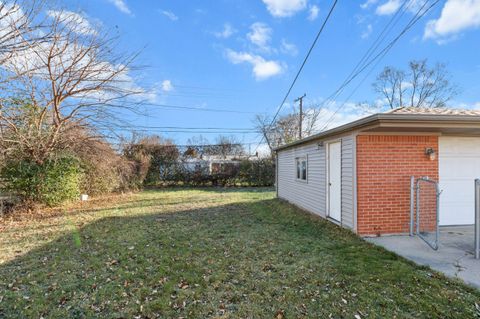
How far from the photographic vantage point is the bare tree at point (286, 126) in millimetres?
22531

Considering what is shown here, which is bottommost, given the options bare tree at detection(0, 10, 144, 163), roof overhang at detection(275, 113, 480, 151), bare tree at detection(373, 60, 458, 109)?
roof overhang at detection(275, 113, 480, 151)

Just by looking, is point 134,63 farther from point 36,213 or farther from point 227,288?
point 227,288

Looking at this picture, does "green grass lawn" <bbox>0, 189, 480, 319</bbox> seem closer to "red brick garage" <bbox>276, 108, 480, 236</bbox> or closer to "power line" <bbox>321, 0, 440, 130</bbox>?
"red brick garage" <bbox>276, 108, 480, 236</bbox>

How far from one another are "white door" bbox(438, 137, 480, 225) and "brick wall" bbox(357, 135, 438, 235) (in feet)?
1.94

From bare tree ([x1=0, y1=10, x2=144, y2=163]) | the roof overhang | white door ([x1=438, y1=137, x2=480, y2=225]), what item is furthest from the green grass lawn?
bare tree ([x1=0, y1=10, x2=144, y2=163])

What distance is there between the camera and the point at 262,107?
77.6ft

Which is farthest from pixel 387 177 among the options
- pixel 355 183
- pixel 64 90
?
pixel 64 90

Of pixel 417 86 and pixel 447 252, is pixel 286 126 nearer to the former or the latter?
pixel 417 86

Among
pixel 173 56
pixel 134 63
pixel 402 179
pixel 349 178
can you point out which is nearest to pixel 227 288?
pixel 349 178

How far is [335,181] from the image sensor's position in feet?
20.3

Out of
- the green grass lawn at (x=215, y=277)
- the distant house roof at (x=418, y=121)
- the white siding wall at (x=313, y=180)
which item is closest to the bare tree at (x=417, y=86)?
the white siding wall at (x=313, y=180)

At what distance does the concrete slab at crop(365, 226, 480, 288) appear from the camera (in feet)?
11.1

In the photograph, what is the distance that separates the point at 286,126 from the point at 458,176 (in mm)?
17269

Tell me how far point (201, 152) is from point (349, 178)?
44.5 ft
